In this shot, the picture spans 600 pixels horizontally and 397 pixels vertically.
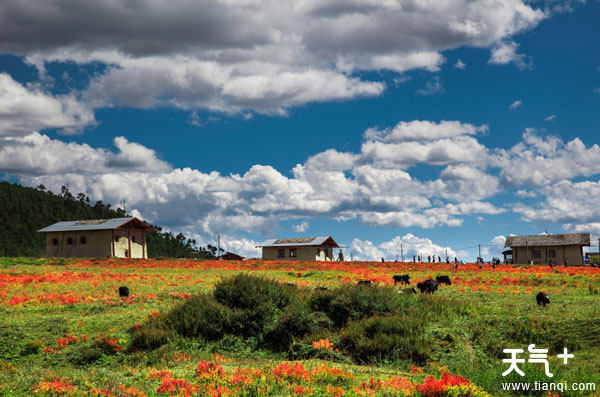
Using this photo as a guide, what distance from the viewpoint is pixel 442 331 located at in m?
18.1

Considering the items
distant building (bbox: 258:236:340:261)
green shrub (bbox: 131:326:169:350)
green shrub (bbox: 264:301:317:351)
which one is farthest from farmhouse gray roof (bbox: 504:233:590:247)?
green shrub (bbox: 131:326:169:350)

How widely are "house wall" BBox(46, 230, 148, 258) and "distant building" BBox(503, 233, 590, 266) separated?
2331 inches

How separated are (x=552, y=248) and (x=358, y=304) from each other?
68.8 meters

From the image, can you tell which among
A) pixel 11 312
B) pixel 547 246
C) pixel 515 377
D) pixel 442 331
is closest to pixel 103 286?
pixel 11 312

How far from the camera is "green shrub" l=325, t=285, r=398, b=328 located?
20531 millimetres

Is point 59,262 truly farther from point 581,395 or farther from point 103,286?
point 581,395

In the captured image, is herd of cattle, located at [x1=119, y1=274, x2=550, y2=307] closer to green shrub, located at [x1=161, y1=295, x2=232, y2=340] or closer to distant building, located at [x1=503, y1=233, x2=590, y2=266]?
green shrub, located at [x1=161, y1=295, x2=232, y2=340]

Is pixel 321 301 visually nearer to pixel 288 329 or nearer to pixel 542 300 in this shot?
pixel 288 329

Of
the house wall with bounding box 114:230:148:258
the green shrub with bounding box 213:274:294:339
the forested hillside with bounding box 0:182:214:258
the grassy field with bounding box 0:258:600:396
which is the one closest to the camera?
the grassy field with bounding box 0:258:600:396

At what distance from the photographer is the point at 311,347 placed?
56.5ft

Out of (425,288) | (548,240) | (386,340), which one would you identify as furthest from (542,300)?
(548,240)

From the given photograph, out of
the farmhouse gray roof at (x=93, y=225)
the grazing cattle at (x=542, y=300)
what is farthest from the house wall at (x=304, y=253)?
the grazing cattle at (x=542, y=300)

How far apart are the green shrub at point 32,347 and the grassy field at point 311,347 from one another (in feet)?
0.12

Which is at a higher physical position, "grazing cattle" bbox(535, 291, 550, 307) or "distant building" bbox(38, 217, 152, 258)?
"distant building" bbox(38, 217, 152, 258)
